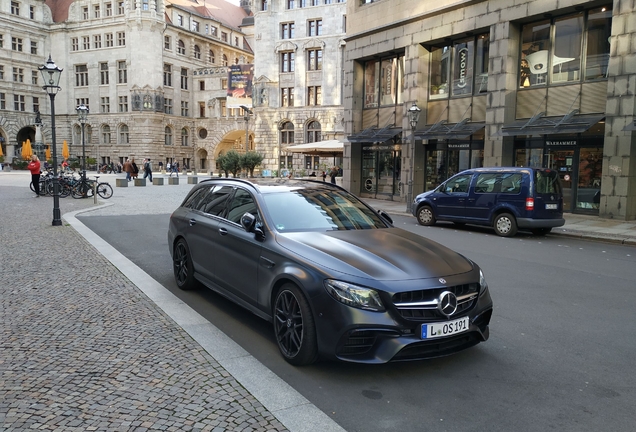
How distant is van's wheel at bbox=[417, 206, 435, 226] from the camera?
1591 cm

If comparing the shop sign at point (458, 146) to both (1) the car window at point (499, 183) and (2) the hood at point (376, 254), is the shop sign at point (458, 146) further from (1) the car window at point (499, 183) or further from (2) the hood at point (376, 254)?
(2) the hood at point (376, 254)

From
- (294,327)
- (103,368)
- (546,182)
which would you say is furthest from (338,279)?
(546,182)

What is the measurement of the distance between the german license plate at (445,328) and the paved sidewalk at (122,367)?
1.07m

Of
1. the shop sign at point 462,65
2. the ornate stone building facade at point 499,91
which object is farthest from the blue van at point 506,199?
the shop sign at point 462,65

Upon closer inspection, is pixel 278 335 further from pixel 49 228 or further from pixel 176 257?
pixel 49 228

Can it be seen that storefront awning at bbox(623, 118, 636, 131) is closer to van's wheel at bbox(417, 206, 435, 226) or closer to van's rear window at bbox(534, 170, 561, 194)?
van's rear window at bbox(534, 170, 561, 194)

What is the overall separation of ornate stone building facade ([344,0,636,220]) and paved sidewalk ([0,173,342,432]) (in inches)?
635

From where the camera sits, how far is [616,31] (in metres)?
17.1

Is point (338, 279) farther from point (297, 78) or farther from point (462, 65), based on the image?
point (297, 78)

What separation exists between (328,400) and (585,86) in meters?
18.3

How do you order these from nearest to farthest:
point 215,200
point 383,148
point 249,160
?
point 215,200 < point 383,148 < point 249,160

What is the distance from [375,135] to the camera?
84.7 ft

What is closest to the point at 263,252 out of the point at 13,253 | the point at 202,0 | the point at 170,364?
the point at 170,364

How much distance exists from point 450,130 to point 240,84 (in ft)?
131
